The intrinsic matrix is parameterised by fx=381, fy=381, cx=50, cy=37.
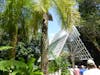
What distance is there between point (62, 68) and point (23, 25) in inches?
203

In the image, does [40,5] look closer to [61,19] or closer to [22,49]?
[61,19]

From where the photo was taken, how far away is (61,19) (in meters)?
20.5

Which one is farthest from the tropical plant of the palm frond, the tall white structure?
the palm frond

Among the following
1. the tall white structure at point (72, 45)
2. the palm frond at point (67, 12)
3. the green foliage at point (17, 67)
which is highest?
the palm frond at point (67, 12)

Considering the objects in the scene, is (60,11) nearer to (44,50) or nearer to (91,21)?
(44,50)

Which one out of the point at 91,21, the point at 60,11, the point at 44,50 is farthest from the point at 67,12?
the point at 91,21

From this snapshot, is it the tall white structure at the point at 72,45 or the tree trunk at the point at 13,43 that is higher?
the tree trunk at the point at 13,43

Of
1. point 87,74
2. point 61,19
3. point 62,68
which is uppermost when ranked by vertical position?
point 61,19

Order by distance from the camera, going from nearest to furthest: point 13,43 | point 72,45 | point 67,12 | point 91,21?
point 67,12 → point 13,43 → point 72,45 → point 91,21

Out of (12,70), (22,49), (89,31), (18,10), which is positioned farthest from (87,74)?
(89,31)

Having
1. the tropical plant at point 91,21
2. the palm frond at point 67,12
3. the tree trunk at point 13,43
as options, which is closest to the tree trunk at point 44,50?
the palm frond at point 67,12

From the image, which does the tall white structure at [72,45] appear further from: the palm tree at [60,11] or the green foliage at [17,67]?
the green foliage at [17,67]

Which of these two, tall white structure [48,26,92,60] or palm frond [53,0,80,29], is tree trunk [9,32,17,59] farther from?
tall white structure [48,26,92,60]

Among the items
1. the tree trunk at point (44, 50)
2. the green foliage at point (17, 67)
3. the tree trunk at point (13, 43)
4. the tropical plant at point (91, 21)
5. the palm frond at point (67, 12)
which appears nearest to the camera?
the green foliage at point (17, 67)
